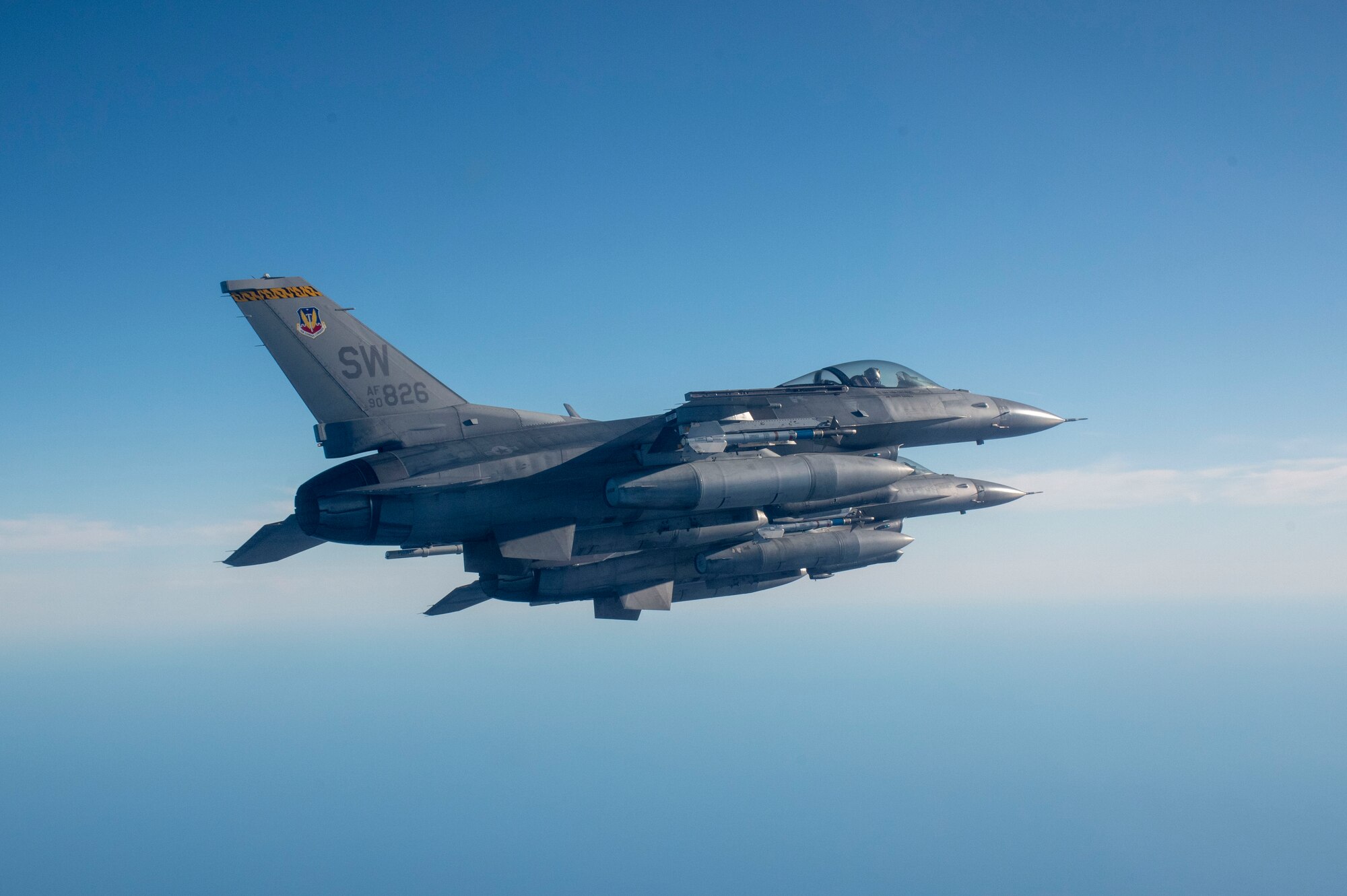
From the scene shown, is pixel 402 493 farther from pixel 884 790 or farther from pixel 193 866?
pixel 884 790

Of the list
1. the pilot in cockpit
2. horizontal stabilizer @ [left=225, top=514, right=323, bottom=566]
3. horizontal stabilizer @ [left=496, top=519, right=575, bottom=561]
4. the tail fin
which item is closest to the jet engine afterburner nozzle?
horizontal stabilizer @ [left=496, top=519, right=575, bottom=561]

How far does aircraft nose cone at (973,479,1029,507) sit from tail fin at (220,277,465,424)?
37.0ft

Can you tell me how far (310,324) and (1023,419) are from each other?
14.3m

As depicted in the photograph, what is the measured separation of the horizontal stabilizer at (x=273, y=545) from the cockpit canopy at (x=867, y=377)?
941 centimetres

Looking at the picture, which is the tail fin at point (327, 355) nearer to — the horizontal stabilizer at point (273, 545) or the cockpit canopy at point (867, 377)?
the horizontal stabilizer at point (273, 545)

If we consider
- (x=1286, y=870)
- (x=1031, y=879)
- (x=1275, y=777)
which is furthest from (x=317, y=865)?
(x=1275, y=777)

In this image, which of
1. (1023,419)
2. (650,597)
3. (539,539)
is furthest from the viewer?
(1023,419)

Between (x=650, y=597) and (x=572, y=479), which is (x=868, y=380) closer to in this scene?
(x=650, y=597)

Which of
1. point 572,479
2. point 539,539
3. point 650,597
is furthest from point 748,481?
point 650,597

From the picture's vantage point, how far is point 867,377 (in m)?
14.9

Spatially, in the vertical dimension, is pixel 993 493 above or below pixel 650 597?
above

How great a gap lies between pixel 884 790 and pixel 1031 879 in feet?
120

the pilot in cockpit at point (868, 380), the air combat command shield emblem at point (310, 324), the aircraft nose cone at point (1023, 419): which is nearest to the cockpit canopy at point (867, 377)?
the pilot in cockpit at point (868, 380)

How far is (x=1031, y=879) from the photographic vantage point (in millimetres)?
74562
